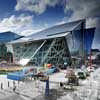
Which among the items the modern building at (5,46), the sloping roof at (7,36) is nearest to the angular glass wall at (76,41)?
the modern building at (5,46)

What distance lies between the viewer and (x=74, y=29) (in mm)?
17938

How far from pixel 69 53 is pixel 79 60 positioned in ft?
6.82

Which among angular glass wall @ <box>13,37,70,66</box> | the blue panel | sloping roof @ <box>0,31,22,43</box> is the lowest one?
angular glass wall @ <box>13,37,70,66</box>

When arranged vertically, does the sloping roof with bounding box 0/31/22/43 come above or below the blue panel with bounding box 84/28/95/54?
above

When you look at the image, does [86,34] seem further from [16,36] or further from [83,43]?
[16,36]

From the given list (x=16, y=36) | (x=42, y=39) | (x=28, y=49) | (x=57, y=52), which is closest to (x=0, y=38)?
(x=16, y=36)

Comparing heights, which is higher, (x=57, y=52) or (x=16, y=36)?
(x=16, y=36)

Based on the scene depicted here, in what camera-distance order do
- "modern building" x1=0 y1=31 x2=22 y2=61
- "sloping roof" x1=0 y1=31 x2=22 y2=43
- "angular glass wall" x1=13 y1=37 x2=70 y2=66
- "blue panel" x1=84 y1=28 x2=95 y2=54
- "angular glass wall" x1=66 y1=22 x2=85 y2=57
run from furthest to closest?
1. "sloping roof" x1=0 y1=31 x2=22 y2=43
2. "modern building" x1=0 y1=31 x2=22 y2=61
3. "blue panel" x1=84 y1=28 x2=95 y2=54
4. "angular glass wall" x1=13 y1=37 x2=70 y2=66
5. "angular glass wall" x1=66 y1=22 x2=85 y2=57

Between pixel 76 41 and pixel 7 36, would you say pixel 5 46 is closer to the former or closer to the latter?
pixel 7 36

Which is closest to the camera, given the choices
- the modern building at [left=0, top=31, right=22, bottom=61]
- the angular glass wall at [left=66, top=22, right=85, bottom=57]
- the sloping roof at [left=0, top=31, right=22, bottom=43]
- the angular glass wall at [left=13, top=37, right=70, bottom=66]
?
the angular glass wall at [left=66, top=22, right=85, bottom=57]

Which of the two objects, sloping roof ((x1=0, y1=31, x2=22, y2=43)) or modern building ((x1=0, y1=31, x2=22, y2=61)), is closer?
modern building ((x1=0, y1=31, x2=22, y2=61))

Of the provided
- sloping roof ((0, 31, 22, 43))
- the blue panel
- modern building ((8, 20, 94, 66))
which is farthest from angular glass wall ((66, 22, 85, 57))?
sloping roof ((0, 31, 22, 43))

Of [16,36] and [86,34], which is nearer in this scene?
[86,34]

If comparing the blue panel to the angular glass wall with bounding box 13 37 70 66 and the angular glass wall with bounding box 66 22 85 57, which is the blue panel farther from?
the angular glass wall with bounding box 13 37 70 66
